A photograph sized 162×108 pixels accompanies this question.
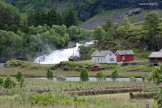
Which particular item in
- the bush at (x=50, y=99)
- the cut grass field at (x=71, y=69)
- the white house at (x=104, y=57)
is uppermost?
the white house at (x=104, y=57)

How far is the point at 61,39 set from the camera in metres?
150

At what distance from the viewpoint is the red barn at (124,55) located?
124 m

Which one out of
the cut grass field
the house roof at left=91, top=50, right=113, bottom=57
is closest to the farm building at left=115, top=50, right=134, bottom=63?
the cut grass field

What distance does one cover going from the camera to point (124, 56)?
124125 mm

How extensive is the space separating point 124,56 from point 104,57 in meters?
5.73

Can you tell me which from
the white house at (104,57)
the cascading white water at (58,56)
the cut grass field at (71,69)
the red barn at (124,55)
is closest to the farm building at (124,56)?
the red barn at (124,55)

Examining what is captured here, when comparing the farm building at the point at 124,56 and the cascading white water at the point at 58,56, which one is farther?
the cascading white water at the point at 58,56

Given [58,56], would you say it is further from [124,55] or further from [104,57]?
[124,55]

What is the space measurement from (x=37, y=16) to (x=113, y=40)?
4325 cm

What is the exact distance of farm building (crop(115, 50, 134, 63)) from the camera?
123744 millimetres

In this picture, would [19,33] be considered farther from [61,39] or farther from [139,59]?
[139,59]

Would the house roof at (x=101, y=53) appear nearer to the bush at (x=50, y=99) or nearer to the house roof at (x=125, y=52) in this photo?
the house roof at (x=125, y=52)

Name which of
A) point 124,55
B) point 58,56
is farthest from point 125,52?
point 58,56

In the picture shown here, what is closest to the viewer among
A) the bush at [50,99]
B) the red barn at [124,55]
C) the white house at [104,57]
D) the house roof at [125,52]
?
the bush at [50,99]
